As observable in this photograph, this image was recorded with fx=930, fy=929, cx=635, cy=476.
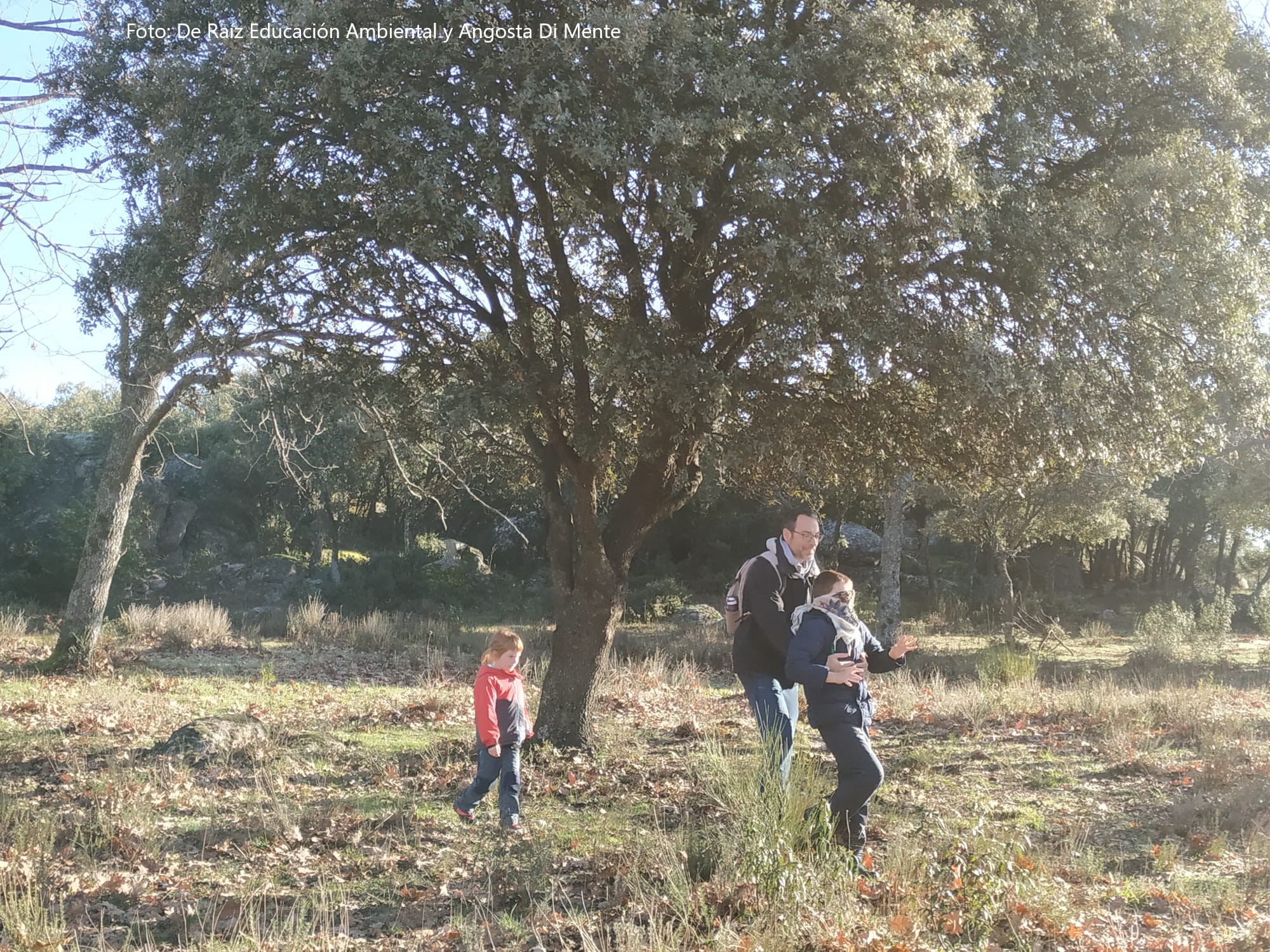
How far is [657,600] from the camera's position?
27.2 metres

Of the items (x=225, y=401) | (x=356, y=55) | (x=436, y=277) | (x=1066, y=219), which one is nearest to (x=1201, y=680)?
(x=1066, y=219)

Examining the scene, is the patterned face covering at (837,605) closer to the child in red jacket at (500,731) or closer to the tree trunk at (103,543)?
the child in red jacket at (500,731)

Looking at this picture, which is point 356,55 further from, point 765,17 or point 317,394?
point 765,17

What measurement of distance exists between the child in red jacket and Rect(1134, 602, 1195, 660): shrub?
17590 mm

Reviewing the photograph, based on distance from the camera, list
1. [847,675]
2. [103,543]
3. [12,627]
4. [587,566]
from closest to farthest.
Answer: [847,675], [587,566], [103,543], [12,627]

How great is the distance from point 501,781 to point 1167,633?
59.0ft

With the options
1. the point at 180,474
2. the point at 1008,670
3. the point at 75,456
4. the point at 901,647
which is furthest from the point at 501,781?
the point at 180,474

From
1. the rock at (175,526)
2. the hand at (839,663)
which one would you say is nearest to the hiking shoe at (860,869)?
the hand at (839,663)

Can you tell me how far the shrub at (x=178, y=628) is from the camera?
1706cm

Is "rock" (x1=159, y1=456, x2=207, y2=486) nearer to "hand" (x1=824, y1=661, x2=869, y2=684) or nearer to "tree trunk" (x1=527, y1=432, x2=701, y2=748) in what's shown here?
"tree trunk" (x1=527, y1=432, x2=701, y2=748)

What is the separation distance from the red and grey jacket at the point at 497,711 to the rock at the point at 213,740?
2733 mm

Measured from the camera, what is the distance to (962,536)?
2388 cm

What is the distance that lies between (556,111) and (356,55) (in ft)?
4.61

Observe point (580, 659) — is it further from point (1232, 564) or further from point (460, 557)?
point (1232, 564)
